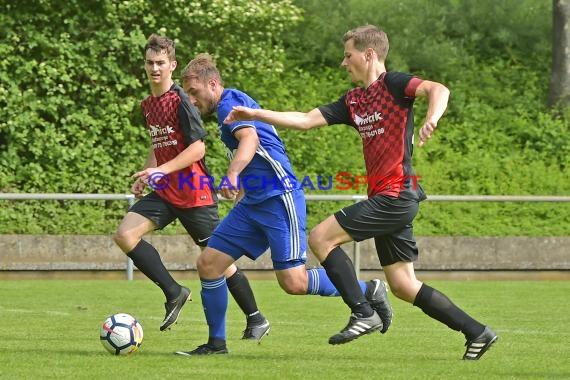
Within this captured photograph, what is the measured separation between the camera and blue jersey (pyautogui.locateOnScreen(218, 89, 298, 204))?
8.18 metres

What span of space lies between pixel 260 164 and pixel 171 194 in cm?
138

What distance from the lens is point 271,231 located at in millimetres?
8172

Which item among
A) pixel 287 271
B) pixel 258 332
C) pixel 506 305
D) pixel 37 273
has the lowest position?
pixel 37 273

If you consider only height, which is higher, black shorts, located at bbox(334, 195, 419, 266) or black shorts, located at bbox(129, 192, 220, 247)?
black shorts, located at bbox(334, 195, 419, 266)

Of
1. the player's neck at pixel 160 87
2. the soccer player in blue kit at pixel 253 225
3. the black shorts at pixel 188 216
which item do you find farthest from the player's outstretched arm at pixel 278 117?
the black shorts at pixel 188 216

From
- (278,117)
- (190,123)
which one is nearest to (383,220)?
(278,117)

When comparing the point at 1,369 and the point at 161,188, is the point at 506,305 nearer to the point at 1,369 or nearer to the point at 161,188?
the point at 161,188

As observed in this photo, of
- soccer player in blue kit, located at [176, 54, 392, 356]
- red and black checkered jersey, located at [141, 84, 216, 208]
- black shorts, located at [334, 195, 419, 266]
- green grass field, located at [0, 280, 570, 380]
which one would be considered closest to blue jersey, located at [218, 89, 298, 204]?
soccer player in blue kit, located at [176, 54, 392, 356]

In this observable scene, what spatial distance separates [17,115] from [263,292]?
5676 millimetres

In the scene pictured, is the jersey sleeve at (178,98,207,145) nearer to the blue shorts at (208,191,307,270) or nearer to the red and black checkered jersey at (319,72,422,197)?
the blue shorts at (208,191,307,270)

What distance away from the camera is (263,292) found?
47.5 ft

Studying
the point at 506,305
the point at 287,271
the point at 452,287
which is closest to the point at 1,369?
the point at 287,271

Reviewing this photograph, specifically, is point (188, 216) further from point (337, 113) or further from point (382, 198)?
point (382, 198)

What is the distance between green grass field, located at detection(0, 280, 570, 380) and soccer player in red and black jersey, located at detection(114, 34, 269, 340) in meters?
0.28
